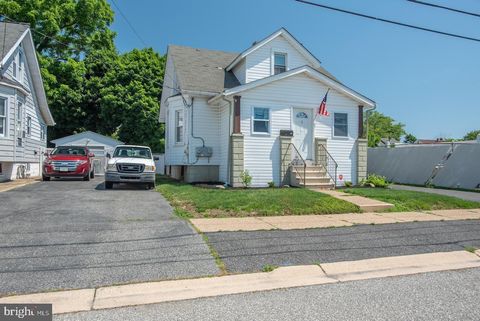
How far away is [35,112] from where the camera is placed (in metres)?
20.6

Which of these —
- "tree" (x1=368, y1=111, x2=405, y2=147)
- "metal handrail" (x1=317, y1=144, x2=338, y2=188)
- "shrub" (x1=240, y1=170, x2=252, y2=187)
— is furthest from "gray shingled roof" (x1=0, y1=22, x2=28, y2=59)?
"tree" (x1=368, y1=111, x2=405, y2=147)

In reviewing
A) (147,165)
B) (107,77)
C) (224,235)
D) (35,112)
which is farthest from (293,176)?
(107,77)

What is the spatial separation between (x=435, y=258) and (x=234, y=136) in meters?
9.08

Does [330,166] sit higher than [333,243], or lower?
higher

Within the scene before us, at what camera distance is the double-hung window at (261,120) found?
47.6 ft

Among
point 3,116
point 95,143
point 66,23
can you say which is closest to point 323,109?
point 3,116

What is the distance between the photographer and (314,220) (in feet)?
28.5

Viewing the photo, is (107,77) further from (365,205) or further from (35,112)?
(365,205)

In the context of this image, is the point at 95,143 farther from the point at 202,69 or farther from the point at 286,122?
the point at 286,122

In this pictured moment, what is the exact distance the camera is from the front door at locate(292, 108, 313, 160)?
15211mm

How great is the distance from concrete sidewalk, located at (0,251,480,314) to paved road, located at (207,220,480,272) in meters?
0.28

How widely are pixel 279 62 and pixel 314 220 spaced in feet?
35.4

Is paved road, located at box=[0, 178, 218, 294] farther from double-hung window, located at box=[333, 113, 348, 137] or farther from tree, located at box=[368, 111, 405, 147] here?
tree, located at box=[368, 111, 405, 147]

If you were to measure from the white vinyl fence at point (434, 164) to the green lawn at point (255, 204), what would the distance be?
1010 centimetres
